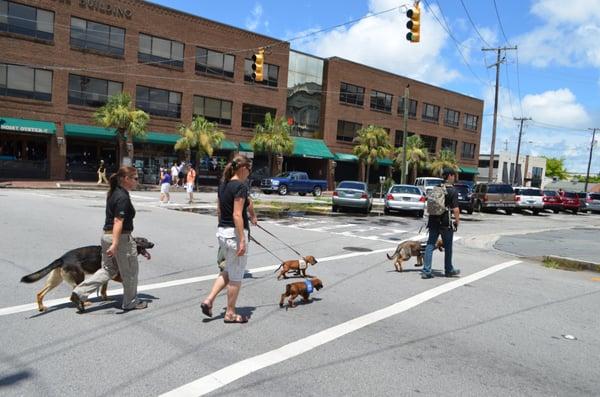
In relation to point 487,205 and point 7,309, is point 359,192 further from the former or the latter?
point 7,309

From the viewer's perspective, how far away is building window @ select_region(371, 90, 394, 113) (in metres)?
52.9

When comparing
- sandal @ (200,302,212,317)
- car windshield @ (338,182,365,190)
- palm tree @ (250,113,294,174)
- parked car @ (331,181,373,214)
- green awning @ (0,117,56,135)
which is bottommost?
sandal @ (200,302,212,317)

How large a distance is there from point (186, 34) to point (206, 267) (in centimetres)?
3371

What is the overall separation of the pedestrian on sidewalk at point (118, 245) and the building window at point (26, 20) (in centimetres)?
3136

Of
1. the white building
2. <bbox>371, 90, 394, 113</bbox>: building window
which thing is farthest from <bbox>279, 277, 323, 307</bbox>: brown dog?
the white building

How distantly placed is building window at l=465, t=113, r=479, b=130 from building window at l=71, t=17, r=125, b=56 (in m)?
45.6

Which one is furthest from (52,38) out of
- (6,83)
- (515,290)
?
(515,290)

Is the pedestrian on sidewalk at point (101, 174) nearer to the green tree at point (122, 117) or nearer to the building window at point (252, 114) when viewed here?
the green tree at point (122, 117)

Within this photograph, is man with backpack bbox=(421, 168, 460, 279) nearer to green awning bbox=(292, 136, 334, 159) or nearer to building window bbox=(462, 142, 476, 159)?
green awning bbox=(292, 136, 334, 159)

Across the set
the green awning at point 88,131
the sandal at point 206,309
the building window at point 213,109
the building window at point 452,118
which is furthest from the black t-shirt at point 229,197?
the building window at point 452,118

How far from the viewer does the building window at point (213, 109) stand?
40.0 meters

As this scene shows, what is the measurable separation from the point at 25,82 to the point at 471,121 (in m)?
53.2

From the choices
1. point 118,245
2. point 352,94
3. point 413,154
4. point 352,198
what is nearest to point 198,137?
point 352,198

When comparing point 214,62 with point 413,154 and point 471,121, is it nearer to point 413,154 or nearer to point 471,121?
point 413,154
